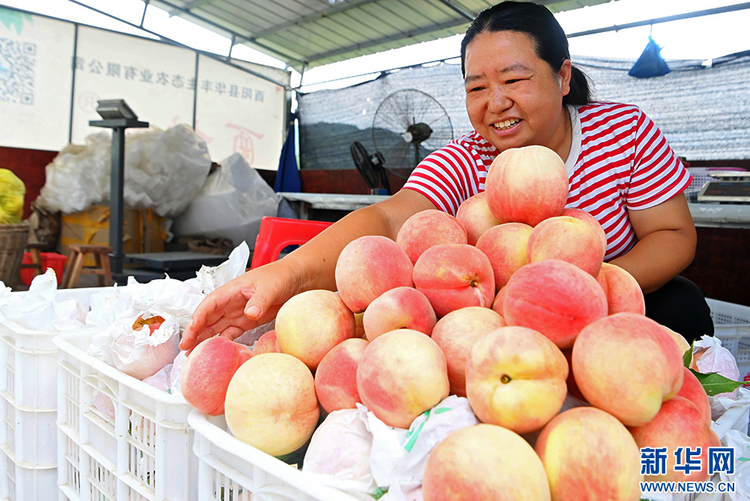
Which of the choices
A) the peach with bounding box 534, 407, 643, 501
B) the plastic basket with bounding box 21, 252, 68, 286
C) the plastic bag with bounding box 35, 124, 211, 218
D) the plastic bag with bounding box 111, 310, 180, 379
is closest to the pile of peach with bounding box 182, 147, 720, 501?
the peach with bounding box 534, 407, 643, 501

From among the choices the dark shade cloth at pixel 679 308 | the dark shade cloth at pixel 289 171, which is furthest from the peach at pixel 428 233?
the dark shade cloth at pixel 289 171

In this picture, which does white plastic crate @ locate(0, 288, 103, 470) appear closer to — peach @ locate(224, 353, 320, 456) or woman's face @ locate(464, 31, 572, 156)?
peach @ locate(224, 353, 320, 456)

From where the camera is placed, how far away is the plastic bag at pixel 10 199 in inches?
140

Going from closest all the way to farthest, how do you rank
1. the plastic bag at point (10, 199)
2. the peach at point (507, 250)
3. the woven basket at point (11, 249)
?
1. the peach at point (507, 250)
2. the woven basket at point (11, 249)
3. the plastic bag at point (10, 199)

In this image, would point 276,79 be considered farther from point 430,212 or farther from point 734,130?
point 430,212

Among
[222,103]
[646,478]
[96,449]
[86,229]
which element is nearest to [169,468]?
[96,449]

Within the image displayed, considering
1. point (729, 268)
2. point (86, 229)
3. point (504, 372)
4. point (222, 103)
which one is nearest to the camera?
point (504, 372)

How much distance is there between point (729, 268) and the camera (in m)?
3.29

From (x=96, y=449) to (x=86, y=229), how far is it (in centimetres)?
450

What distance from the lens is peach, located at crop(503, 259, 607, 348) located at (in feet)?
1.98

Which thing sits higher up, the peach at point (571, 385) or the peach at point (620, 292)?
the peach at point (620, 292)

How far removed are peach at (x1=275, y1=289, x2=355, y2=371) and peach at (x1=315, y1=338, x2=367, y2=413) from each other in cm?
4

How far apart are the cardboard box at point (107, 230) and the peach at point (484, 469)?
490 cm

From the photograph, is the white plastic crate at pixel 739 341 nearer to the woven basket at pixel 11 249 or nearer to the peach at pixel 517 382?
the peach at pixel 517 382
